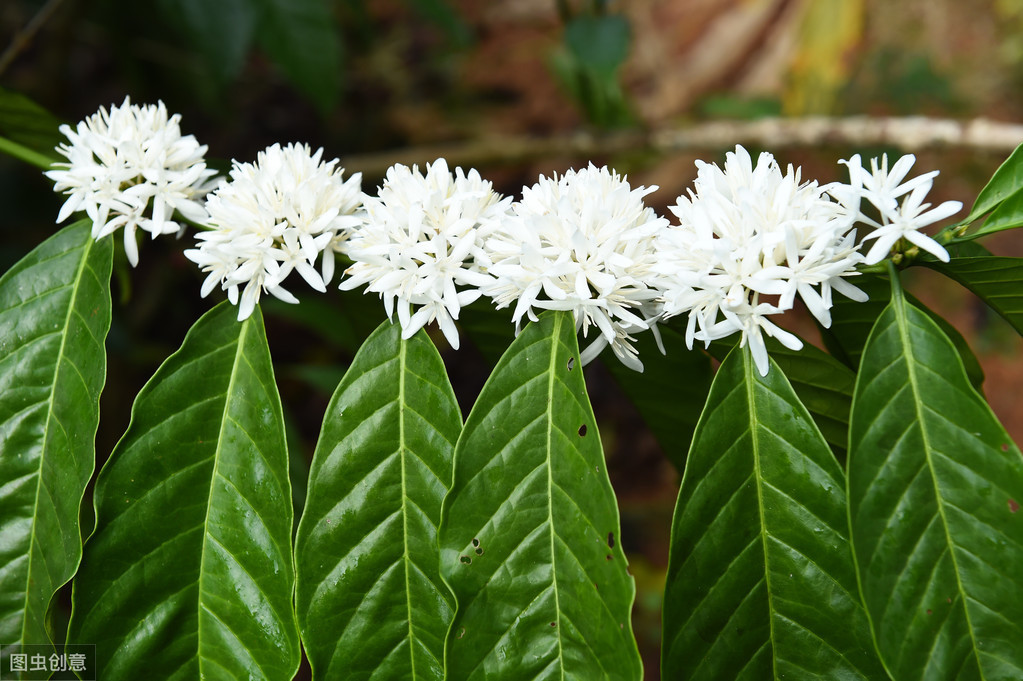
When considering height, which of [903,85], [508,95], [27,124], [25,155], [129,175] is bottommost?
[129,175]

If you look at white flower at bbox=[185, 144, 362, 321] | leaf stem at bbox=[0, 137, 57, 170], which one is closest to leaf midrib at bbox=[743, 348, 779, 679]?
white flower at bbox=[185, 144, 362, 321]

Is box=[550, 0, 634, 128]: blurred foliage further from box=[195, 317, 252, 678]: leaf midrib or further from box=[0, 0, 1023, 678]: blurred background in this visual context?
box=[195, 317, 252, 678]: leaf midrib

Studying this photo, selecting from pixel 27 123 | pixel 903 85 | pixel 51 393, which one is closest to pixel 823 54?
pixel 903 85

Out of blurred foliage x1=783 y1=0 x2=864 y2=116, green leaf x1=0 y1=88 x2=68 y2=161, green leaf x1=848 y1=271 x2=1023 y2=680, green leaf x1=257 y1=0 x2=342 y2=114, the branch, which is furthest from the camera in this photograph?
blurred foliage x1=783 y1=0 x2=864 y2=116

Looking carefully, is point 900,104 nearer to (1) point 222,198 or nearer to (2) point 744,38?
(2) point 744,38

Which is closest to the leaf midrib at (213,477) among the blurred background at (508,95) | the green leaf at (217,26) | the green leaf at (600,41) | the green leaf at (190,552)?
the green leaf at (190,552)

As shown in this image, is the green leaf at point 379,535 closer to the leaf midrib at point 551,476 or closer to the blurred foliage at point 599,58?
the leaf midrib at point 551,476

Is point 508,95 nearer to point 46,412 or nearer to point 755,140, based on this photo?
point 755,140
